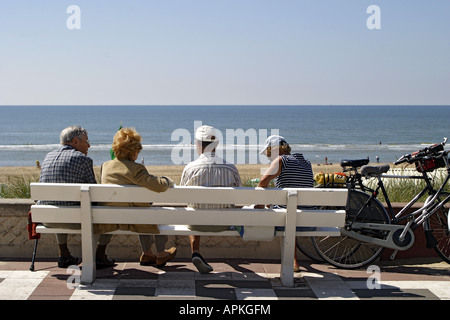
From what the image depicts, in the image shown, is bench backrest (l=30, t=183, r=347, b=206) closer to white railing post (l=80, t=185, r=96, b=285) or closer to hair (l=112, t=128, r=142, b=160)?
white railing post (l=80, t=185, r=96, b=285)

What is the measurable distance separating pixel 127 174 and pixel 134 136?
355mm

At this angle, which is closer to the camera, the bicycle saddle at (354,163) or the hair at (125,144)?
the hair at (125,144)

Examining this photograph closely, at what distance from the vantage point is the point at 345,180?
5.85 m

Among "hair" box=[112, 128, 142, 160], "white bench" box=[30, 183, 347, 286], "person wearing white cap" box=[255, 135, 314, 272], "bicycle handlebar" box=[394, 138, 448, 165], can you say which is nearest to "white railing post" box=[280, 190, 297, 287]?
"white bench" box=[30, 183, 347, 286]

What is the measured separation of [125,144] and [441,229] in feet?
11.2

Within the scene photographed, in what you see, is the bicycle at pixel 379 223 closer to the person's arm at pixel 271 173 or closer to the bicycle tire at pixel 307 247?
the bicycle tire at pixel 307 247

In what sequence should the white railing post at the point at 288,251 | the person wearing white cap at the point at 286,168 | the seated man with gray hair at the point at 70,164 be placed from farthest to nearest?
the person wearing white cap at the point at 286,168, the seated man with gray hair at the point at 70,164, the white railing post at the point at 288,251

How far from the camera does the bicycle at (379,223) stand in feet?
18.3

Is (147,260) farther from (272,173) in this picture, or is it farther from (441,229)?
(441,229)

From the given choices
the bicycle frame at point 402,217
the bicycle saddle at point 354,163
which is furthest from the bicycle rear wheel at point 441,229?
the bicycle saddle at point 354,163

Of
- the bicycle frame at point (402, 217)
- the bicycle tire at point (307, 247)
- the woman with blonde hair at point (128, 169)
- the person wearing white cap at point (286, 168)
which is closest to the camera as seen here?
the woman with blonde hair at point (128, 169)

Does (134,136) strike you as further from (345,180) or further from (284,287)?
A: (345,180)

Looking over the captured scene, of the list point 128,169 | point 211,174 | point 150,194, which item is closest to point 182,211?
point 150,194
